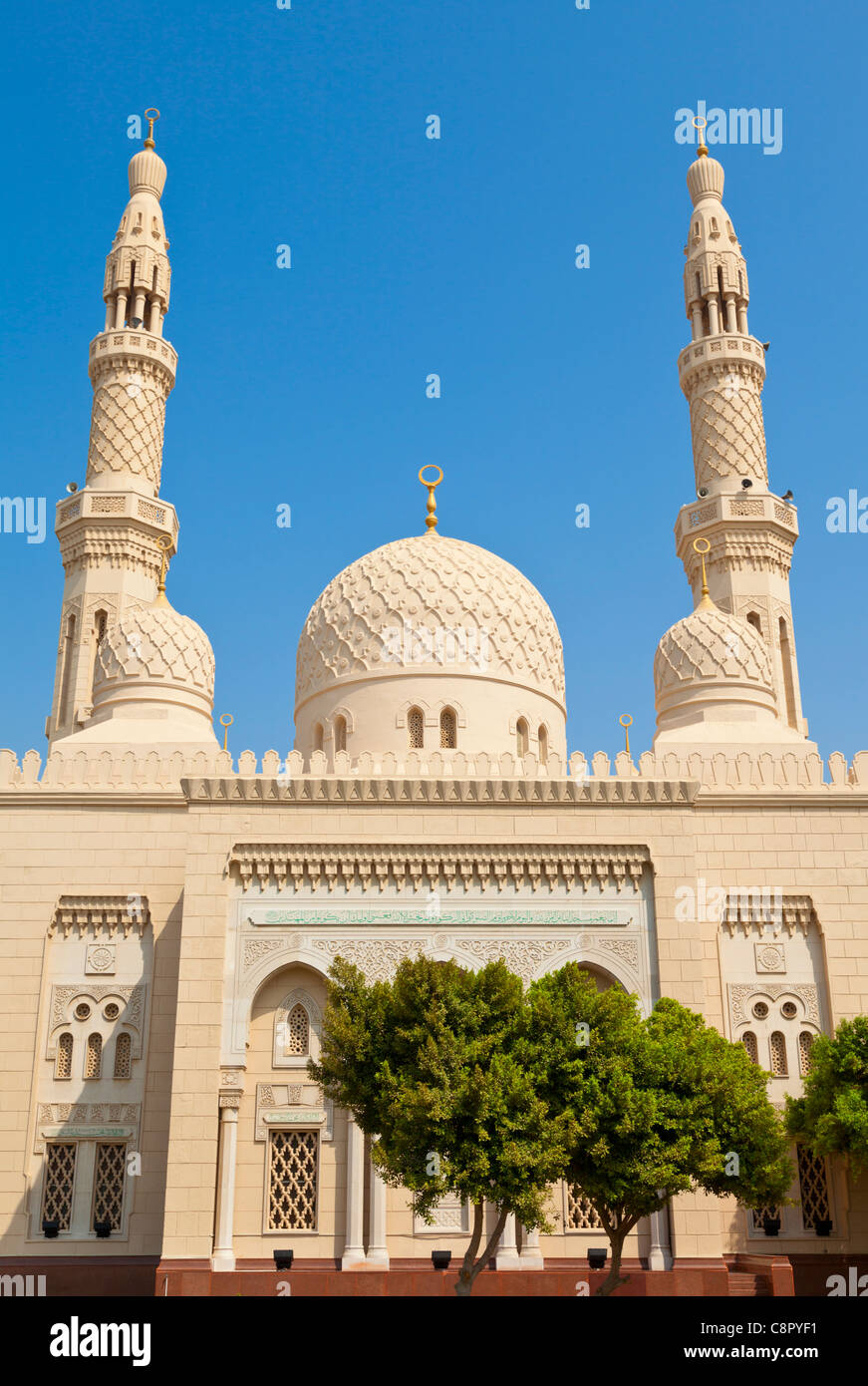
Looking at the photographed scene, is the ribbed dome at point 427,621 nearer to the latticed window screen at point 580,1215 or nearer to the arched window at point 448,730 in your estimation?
the arched window at point 448,730

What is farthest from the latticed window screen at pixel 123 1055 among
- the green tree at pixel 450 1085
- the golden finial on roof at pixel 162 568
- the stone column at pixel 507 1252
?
the golden finial on roof at pixel 162 568

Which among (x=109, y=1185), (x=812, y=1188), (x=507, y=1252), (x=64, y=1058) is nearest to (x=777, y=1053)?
(x=812, y=1188)

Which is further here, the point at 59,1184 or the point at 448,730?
the point at 448,730

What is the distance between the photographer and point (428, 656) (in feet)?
71.9

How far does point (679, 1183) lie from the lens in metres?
13.2

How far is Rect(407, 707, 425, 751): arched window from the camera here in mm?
21250

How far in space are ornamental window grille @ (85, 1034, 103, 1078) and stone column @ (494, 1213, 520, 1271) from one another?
5820 millimetres

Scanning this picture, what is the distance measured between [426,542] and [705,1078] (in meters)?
12.6

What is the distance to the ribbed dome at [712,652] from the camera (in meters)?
21.5

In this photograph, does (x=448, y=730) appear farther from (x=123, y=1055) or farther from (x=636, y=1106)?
(x=636, y=1106)

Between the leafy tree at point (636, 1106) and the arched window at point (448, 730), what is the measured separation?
24.6ft

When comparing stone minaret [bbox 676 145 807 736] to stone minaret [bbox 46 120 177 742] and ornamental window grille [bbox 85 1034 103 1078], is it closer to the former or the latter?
stone minaret [bbox 46 120 177 742]

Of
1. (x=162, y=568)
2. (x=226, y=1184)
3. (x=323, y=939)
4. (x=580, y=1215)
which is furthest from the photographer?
(x=162, y=568)

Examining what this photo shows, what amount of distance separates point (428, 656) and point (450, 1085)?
10326mm
